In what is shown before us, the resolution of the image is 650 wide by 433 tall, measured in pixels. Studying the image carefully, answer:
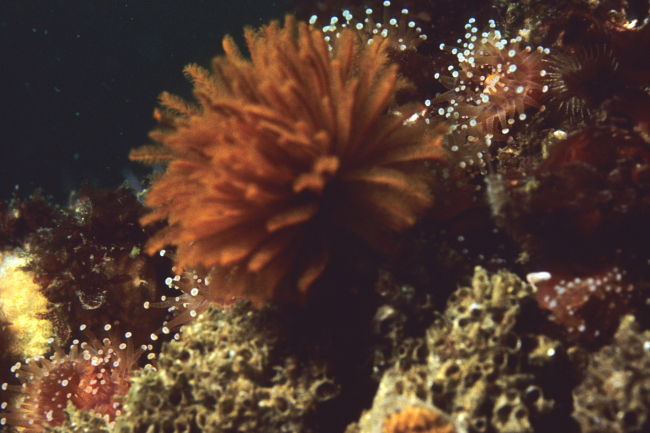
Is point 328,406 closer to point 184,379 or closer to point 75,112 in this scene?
point 184,379

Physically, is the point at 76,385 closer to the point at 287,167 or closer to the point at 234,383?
the point at 234,383

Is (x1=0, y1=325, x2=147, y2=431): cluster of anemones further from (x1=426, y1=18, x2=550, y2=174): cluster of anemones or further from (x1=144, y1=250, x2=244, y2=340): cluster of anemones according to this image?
(x1=426, y1=18, x2=550, y2=174): cluster of anemones

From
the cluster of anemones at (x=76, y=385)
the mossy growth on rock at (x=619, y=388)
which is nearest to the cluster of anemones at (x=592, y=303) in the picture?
the mossy growth on rock at (x=619, y=388)

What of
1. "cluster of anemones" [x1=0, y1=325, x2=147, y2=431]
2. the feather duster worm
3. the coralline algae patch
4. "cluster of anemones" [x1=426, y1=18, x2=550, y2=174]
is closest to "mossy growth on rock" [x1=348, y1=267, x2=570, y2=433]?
the feather duster worm

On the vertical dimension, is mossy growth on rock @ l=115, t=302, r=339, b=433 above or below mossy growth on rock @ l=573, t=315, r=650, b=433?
above

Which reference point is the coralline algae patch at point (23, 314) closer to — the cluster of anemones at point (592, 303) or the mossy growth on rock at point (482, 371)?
the mossy growth on rock at point (482, 371)

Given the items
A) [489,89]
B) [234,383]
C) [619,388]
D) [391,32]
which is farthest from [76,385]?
[489,89]

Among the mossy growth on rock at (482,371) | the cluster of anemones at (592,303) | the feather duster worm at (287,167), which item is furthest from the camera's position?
the cluster of anemones at (592,303)
